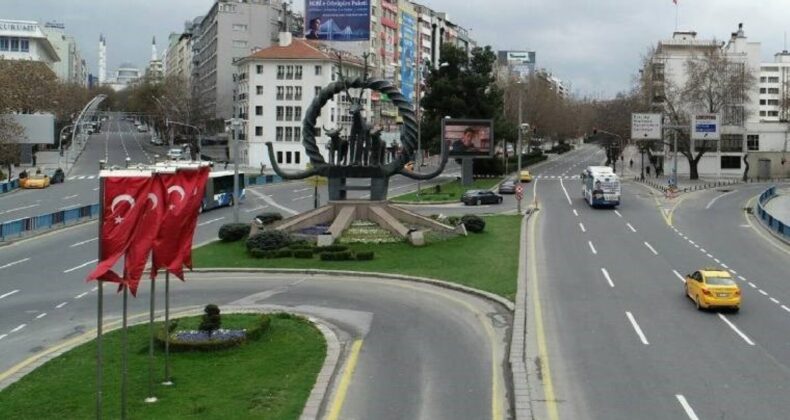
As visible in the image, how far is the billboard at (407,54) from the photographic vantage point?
444ft

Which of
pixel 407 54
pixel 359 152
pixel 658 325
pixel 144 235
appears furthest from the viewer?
pixel 407 54

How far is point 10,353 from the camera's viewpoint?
21234 millimetres

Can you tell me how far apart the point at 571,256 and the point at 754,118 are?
7823 centimetres

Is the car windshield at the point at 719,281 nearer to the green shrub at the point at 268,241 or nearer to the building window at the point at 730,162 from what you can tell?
the green shrub at the point at 268,241

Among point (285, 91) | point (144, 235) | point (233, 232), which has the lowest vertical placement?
point (233, 232)

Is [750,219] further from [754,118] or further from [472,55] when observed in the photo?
[754,118]

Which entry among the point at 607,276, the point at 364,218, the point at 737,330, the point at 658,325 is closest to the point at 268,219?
the point at 364,218

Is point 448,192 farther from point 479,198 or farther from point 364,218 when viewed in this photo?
point 364,218

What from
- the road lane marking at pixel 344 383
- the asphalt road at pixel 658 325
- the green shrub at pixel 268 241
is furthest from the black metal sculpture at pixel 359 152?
the road lane marking at pixel 344 383

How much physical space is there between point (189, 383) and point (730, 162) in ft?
316

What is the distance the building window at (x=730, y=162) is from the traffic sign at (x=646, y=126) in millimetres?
30849

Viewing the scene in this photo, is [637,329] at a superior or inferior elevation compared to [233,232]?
inferior

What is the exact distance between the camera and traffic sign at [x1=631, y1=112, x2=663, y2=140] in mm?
74688

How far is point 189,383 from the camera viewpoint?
17031 millimetres
